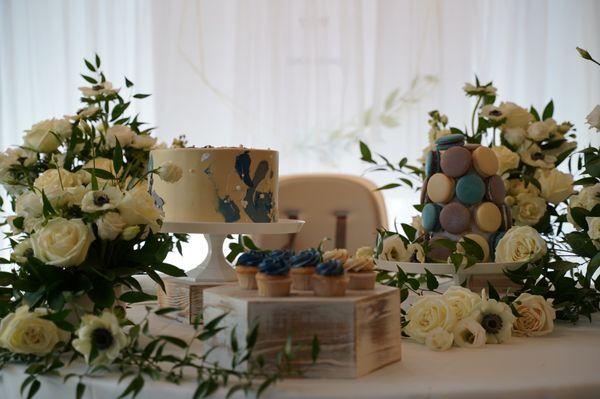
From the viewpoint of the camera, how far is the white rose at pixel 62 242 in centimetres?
83

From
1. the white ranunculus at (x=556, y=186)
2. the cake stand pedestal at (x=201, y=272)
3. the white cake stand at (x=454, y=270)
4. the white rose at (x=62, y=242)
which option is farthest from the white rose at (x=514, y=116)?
the white rose at (x=62, y=242)

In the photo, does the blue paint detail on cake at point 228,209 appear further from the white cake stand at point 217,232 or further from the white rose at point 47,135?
the white rose at point 47,135

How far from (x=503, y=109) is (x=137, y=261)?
0.80 meters

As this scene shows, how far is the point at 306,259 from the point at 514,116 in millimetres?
712

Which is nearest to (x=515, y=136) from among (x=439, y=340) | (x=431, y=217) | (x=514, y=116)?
(x=514, y=116)

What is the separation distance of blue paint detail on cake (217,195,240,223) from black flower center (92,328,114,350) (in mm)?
377

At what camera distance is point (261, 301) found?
75 centimetres

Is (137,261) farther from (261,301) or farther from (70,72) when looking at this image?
(70,72)

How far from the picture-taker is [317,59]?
2951 millimetres

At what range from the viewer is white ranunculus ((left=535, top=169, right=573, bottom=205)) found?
4.16 ft

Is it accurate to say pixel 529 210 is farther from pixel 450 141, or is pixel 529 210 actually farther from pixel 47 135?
pixel 47 135

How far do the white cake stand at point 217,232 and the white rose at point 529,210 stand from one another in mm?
448

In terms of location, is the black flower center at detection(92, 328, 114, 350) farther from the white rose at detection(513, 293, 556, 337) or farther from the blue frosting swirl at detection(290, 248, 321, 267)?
the white rose at detection(513, 293, 556, 337)

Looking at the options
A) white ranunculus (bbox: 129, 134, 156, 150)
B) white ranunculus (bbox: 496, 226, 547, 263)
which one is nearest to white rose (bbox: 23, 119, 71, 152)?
white ranunculus (bbox: 129, 134, 156, 150)
